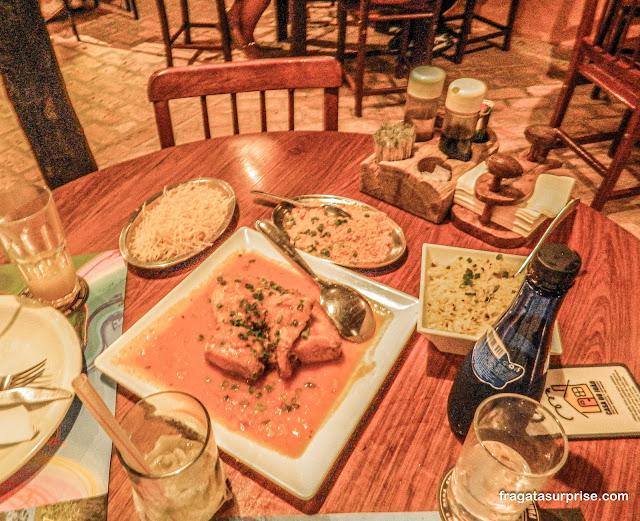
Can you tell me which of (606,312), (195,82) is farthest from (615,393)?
(195,82)

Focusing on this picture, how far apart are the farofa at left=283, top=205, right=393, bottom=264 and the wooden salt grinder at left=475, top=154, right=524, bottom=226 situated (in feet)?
0.92

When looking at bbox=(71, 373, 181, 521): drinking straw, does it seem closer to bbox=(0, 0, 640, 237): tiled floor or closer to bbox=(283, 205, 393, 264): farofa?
bbox=(283, 205, 393, 264): farofa

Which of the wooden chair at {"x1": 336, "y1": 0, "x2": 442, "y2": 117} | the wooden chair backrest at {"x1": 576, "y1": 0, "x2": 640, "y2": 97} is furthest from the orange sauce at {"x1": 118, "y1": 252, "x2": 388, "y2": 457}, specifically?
the wooden chair at {"x1": 336, "y1": 0, "x2": 442, "y2": 117}

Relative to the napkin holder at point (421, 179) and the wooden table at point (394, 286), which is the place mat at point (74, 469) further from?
the napkin holder at point (421, 179)

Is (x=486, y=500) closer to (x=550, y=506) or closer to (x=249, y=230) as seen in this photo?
(x=550, y=506)

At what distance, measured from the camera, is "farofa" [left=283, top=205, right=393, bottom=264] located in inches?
54.2

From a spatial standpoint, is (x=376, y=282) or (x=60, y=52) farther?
(x=60, y=52)

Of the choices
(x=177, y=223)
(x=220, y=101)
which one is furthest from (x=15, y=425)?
(x=220, y=101)

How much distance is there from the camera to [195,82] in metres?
1.85

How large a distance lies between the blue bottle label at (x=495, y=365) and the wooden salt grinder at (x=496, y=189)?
54 centimetres

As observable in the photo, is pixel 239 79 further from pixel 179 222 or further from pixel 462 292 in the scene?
pixel 462 292

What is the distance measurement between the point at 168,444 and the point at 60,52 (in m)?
6.11

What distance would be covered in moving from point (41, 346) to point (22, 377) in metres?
0.08

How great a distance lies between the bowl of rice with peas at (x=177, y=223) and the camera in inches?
53.3
